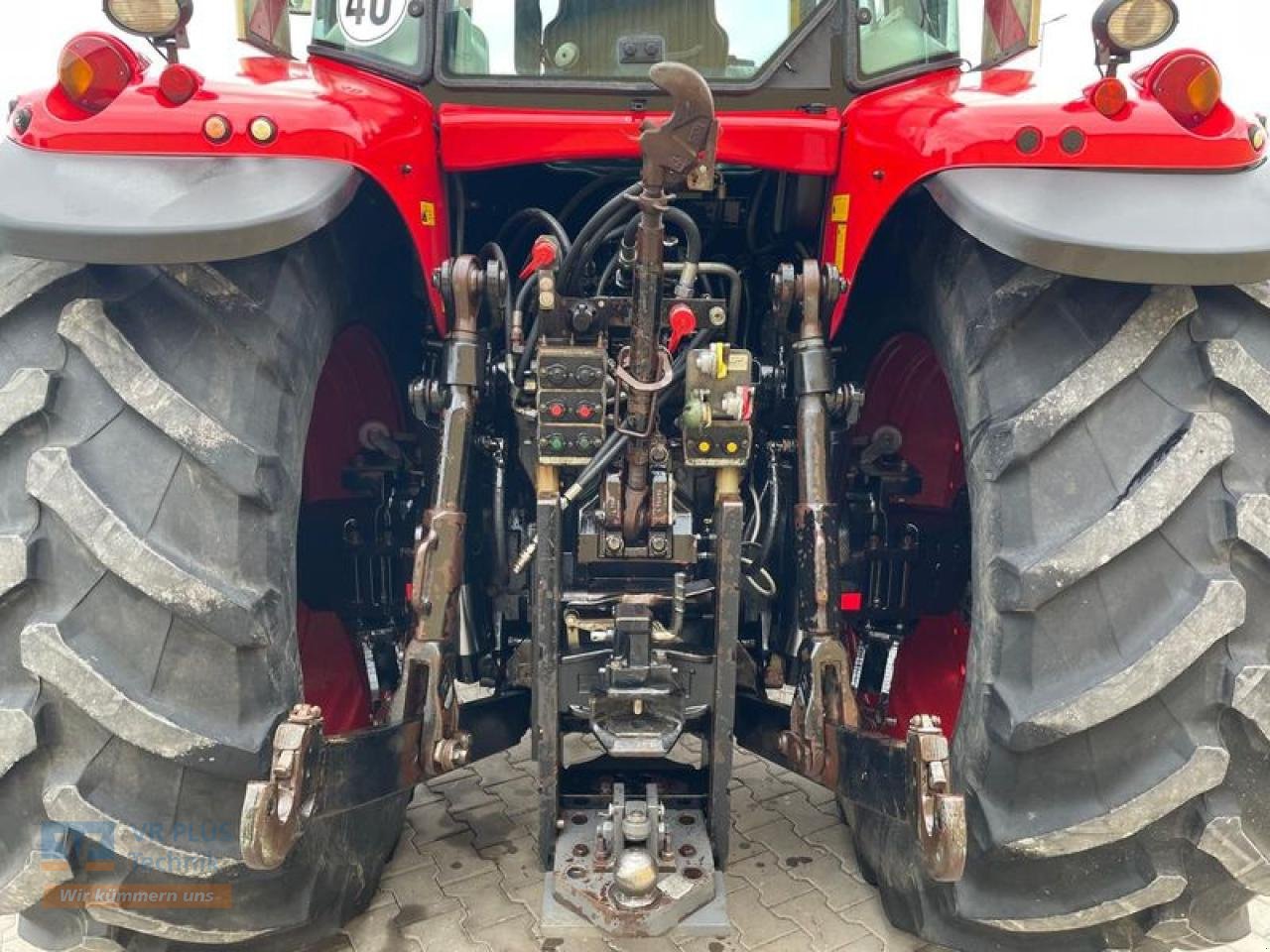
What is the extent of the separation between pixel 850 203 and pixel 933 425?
933 millimetres

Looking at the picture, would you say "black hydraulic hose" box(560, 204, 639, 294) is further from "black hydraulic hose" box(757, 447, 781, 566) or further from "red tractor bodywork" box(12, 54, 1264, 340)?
"black hydraulic hose" box(757, 447, 781, 566)

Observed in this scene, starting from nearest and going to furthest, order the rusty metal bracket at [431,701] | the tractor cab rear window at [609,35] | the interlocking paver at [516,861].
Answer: the rusty metal bracket at [431,701]
the tractor cab rear window at [609,35]
the interlocking paver at [516,861]

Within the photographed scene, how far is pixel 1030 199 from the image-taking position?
5.46 feet

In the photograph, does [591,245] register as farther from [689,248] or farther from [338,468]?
[338,468]

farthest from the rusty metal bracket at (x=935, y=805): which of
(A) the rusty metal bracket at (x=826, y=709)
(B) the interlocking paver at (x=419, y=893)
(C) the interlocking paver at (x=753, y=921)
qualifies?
(B) the interlocking paver at (x=419, y=893)

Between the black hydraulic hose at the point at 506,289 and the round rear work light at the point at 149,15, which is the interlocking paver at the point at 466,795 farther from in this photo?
the round rear work light at the point at 149,15

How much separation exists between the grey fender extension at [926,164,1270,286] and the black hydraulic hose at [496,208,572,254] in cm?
78

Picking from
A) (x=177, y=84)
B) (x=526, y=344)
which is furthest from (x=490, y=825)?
(x=177, y=84)

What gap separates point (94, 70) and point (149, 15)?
0.43ft

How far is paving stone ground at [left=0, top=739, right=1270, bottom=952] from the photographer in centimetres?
232

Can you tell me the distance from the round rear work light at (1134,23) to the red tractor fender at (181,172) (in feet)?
4.14

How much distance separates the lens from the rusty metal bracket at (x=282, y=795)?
157cm

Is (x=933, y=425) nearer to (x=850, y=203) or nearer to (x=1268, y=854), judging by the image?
(x=850, y=203)

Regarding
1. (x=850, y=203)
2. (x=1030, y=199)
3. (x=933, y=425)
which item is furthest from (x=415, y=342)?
(x=1030, y=199)
